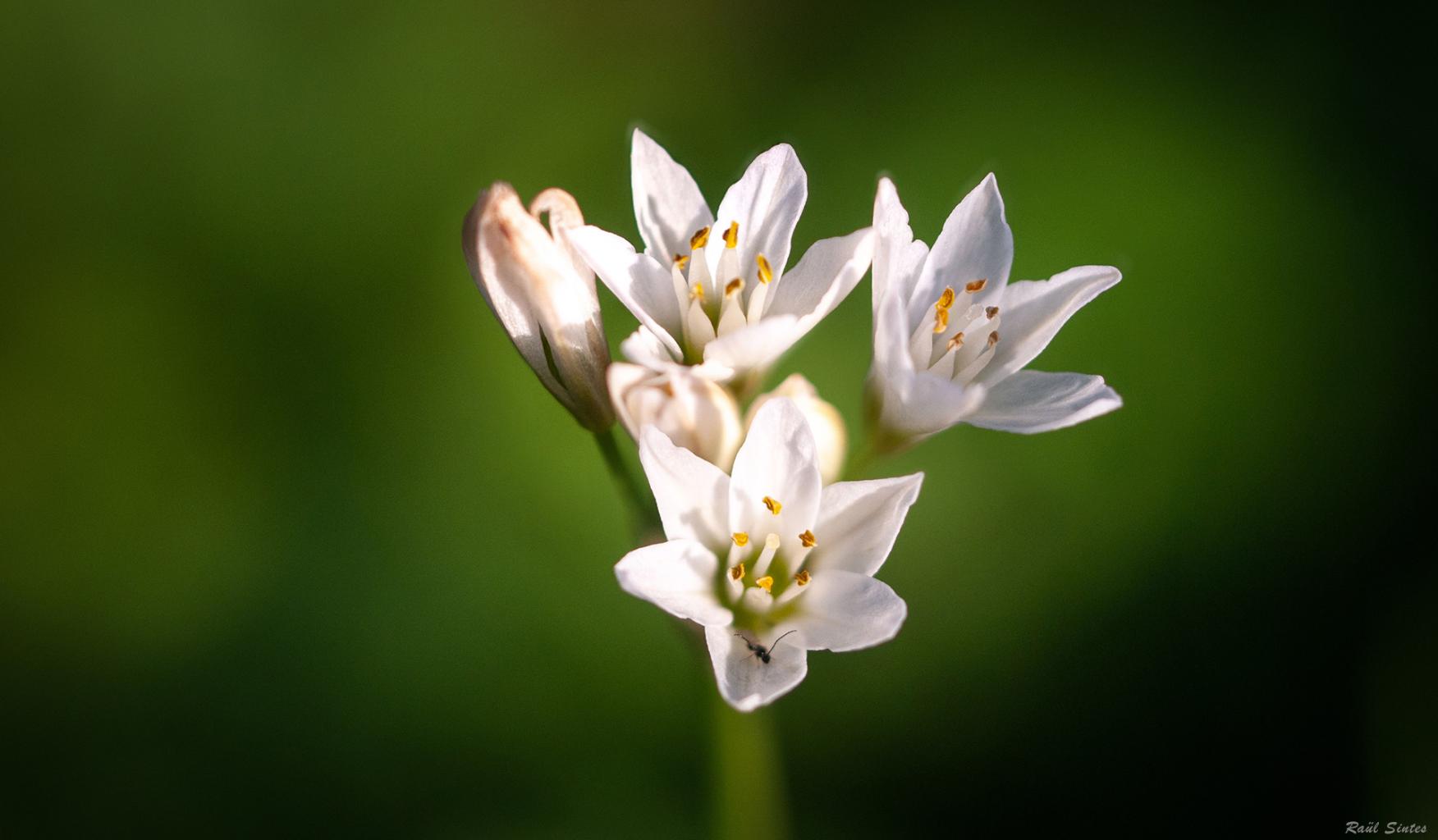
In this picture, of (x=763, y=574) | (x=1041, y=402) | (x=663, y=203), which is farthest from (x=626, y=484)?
(x=1041, y=402)

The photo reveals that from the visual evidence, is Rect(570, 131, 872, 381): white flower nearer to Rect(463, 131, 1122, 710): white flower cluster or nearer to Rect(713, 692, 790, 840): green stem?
Rect(463, 131, 1122, 710): white flower cluster

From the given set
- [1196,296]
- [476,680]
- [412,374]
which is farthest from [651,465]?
[1196,296]

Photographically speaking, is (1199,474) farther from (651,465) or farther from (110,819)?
(110,819)

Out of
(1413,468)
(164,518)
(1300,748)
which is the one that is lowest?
(1300,748)

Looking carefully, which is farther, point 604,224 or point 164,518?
point 604,224

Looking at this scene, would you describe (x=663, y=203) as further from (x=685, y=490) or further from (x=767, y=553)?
(x=767, y=553)
